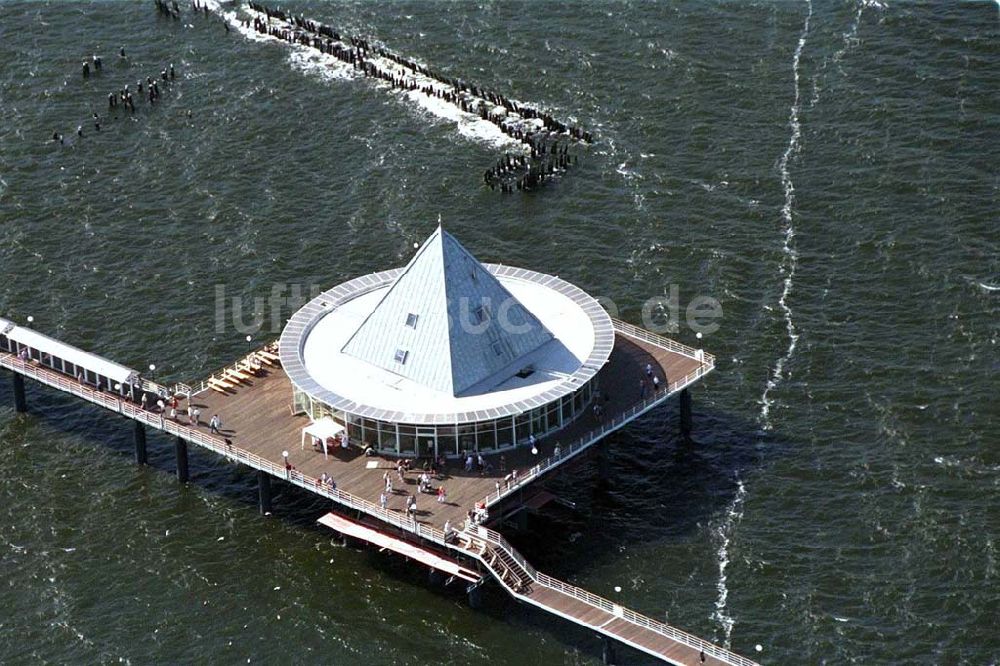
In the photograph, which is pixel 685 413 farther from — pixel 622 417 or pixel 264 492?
pixel 264 492

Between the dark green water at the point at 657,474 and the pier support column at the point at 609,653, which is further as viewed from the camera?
the dark green water at the point at 657,474

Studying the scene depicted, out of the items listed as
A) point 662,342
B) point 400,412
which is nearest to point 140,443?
point 400,412

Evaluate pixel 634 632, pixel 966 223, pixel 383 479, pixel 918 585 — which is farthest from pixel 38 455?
pixel 966 223

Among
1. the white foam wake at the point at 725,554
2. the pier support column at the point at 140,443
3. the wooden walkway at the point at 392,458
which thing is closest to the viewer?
the white foam wake at the point at 725,554

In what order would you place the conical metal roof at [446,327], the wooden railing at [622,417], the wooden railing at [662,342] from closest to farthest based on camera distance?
the wooden railing at [622,417], the conical metal roof at [446,327], the wooden railing at [662,342]

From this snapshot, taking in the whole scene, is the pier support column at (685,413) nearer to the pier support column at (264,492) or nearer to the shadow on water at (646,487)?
the shadow on water at (646,487)

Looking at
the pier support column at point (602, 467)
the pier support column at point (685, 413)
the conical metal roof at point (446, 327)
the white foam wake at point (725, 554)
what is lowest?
the white foam wake at point (725, 554)

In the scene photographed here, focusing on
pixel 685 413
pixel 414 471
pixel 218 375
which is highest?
pixel 218 375

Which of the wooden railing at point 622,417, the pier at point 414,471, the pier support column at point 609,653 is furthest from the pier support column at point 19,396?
the pier support column at point 609,653
